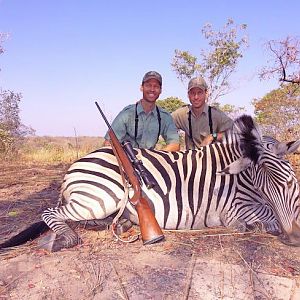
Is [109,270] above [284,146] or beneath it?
beneath

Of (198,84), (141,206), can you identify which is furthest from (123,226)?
(198,84)

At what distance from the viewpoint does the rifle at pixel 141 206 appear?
2.46 metres

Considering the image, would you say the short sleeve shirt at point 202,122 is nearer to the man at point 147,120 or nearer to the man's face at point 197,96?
the man's face at point 197,96

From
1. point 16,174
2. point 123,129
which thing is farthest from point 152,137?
point 16,174

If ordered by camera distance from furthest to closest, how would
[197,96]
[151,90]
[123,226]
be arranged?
1. [197,96]
2. [151,90]
3. [123,226]

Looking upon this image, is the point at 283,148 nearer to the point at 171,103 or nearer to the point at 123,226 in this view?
the point at 123,226

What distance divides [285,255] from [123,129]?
227 centimetres

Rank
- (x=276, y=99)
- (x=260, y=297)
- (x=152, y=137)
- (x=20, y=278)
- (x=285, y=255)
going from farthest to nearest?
(x=276, y=99) < (x=152, y=137) < (x=285, y=255) < (x=20, y=278) < (x=260, y=297)

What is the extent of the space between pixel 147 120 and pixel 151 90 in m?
0.34

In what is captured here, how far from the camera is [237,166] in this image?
2814 millimetres

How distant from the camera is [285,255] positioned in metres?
2.36

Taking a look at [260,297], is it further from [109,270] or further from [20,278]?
[20,278]

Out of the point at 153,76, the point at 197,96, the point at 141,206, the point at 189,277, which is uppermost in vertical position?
the point at 153,76

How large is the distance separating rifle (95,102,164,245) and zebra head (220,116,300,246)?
72 cm
